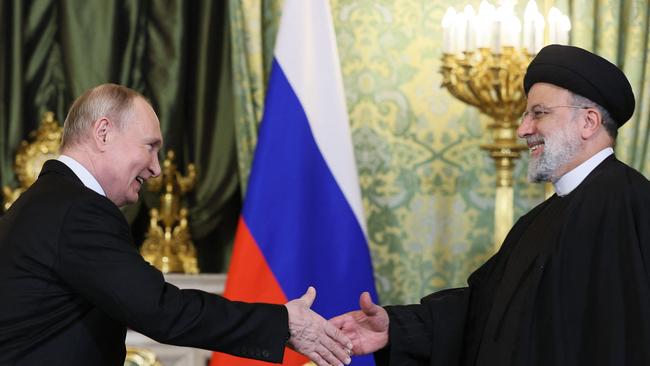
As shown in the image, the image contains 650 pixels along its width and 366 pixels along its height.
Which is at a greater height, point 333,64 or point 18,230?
point 333,64

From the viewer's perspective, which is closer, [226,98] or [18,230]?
[18,230]

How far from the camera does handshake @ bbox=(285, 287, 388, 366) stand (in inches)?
142

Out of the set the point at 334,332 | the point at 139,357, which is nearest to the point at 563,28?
the point at 334,332

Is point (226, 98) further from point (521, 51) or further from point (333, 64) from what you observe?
point (521, 51)

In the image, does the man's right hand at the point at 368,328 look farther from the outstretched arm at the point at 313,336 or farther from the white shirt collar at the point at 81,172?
the white shirt collar at the point at 81,172

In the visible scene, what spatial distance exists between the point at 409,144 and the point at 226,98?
0.92 meters

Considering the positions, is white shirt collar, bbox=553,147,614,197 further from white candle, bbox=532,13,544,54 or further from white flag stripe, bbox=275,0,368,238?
white flag stripe, bbox=275,0,368,238

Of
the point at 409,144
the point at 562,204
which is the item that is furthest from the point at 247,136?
the point at 562,204

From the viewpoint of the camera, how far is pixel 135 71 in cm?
560

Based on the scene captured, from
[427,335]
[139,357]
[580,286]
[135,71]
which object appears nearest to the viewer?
[580,286]

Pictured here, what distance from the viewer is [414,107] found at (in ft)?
18.5

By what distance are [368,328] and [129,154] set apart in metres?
1.14

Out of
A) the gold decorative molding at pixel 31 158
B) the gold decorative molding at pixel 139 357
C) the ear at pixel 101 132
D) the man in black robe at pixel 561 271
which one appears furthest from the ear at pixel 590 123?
the gold decorative molding at pixel 31 158

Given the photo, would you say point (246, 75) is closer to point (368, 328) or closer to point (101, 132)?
point (368, 328)
